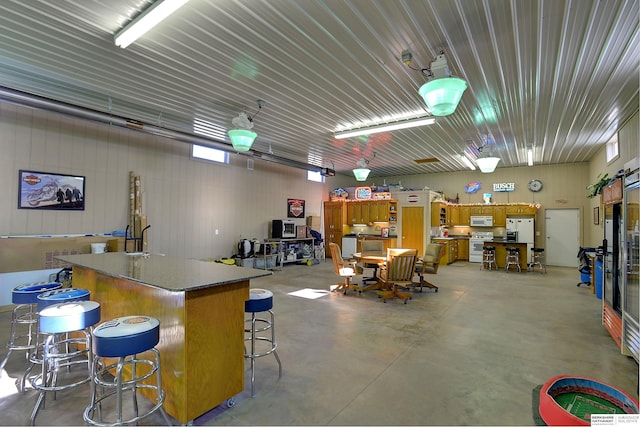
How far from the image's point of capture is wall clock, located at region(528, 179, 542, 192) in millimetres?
10617

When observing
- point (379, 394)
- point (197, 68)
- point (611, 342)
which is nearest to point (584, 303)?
point (611, 342)

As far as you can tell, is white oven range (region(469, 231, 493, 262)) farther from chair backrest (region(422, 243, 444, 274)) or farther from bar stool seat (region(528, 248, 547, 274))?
chair backrest (region(422, 243, 444, 274))

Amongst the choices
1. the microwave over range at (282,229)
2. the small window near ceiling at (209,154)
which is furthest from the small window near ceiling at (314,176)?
the small window near ceiling at (209,154)

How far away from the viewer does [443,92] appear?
3008mm

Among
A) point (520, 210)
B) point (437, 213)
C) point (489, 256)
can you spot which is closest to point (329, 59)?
point (437, 213)

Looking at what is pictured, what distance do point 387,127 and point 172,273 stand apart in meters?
4.71

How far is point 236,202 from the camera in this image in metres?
8.73

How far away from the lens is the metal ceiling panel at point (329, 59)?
9.42 ft

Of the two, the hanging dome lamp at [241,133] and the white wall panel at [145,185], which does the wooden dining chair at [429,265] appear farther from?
the white wall panel at [145,185]

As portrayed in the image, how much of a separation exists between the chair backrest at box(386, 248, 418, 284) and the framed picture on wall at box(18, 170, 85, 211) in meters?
5.78

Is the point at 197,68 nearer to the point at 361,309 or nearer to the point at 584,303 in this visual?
the point at 361,309

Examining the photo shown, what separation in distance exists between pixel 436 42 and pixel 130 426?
4.40 meters

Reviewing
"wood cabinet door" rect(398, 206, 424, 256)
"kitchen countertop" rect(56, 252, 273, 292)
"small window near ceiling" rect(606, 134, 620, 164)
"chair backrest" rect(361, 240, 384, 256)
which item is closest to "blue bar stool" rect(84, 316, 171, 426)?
"kitchen countertop" rect(56, 252, 273, 292)

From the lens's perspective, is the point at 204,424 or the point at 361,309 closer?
the point at 204,424
